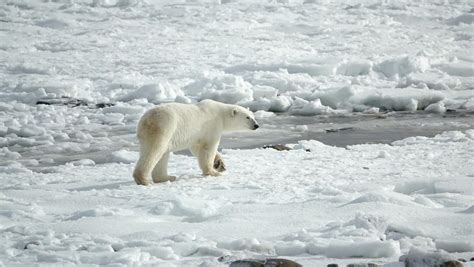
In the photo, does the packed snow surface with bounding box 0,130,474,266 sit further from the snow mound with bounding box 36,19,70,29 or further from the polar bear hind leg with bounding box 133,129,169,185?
the snow mound with bounding box 36,19,70,29

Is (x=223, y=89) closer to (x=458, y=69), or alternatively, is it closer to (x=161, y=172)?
(x=458, y=69)

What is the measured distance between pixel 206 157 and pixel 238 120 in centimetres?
74

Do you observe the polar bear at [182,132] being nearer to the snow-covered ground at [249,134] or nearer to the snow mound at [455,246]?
the snow-covered ground at [249,134]

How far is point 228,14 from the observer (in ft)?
78.8

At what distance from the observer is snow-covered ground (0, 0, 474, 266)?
4.04 meters

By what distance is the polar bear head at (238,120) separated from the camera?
740cm

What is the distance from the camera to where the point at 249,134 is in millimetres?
10961

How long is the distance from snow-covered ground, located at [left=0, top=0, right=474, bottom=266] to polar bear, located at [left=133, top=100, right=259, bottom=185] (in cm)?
23

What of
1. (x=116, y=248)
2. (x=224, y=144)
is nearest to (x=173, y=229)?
(x=116, y=248)

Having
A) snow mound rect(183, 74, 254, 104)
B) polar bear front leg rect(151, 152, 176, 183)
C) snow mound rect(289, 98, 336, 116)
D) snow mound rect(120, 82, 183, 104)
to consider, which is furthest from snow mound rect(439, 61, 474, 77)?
polar bear front leg rect(151, 152, 176, 183)

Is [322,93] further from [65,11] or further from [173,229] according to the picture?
[65,11]

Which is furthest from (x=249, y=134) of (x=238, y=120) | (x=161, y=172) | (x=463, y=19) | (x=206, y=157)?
(x=463, y=19)

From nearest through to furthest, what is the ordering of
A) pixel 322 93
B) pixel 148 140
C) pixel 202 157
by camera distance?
pixel 148 140 → pixel 202 157 → pixel 322 93

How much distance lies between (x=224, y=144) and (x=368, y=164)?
9.91 feet
